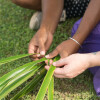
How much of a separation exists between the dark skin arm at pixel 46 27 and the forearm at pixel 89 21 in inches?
9.2

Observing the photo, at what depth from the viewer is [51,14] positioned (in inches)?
63.7

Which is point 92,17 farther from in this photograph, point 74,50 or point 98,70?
point 98,70

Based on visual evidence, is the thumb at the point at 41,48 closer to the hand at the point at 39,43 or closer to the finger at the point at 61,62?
the hand at the point at 39,43

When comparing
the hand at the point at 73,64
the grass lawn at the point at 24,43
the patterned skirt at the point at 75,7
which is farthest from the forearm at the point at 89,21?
the patterned skirt at the point at 75,7

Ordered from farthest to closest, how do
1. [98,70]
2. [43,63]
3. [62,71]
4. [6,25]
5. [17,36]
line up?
1. [6,25]
2. [17,36]
3. [98,70]
4. [43,63]
5. [62,71]

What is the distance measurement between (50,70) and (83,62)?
0.21 m

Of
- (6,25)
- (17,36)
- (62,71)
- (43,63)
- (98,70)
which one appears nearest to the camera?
(62,71)

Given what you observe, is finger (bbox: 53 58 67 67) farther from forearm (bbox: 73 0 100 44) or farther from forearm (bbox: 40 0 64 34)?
forearm (bbox: 40 0 64 34)

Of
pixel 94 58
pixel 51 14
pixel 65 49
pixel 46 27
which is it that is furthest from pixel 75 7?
pixel 94 58

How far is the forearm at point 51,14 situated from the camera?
1579 millimetres

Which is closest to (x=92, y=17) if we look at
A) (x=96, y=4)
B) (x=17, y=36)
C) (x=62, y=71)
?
(x=96, y=4)

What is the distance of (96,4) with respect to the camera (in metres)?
1.42

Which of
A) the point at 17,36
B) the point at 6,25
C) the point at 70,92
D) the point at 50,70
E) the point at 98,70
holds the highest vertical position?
the point at 6,25

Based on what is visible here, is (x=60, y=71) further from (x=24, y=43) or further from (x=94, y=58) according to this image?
(x=24, y=43)
